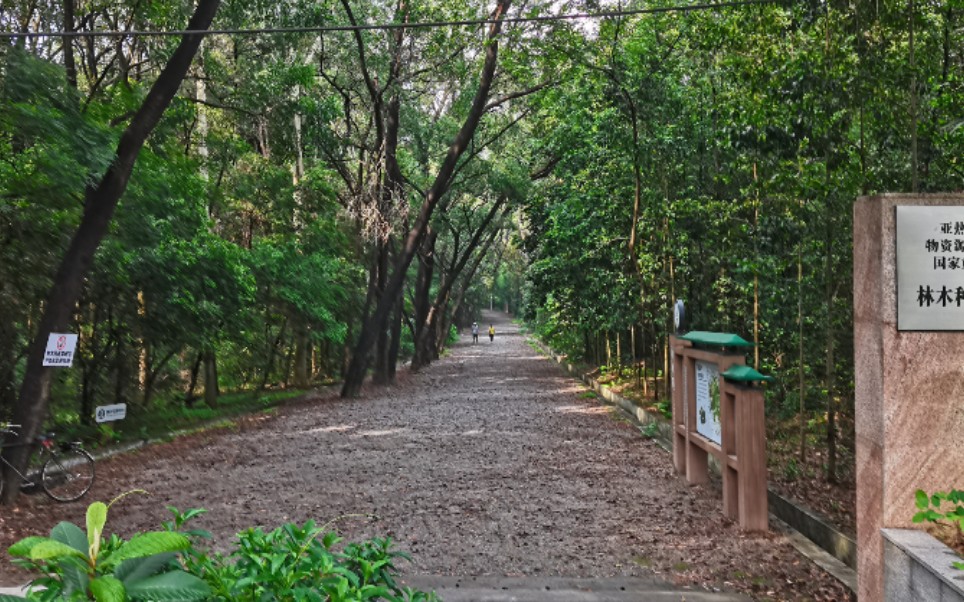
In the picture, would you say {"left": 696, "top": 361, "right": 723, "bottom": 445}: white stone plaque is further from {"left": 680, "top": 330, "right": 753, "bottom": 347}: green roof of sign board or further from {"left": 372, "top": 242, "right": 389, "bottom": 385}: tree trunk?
{"left": 372, "top": 242, "right": 389, "bottom": 385}: tree trunk

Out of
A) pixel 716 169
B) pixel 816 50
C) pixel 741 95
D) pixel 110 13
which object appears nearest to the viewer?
pixel 816 50

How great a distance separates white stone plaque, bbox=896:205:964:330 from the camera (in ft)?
15.7

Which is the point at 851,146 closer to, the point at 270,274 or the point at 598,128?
the point at 598,128

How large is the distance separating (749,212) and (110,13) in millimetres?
11521

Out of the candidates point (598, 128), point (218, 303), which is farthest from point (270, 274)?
point (598, 128)

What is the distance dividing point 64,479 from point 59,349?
1595 mm

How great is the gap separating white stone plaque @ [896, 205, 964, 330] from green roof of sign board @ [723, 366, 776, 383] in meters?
2.99

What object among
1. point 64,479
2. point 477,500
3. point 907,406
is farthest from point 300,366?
point 907,406

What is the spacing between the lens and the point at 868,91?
Result: 773cm

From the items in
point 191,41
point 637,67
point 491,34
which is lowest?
point 191,41

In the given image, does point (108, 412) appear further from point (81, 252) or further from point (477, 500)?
point (477, 500)

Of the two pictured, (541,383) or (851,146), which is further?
(541,383)

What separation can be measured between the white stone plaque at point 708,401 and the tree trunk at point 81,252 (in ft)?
23.3

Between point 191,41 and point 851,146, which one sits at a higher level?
point 191,41
